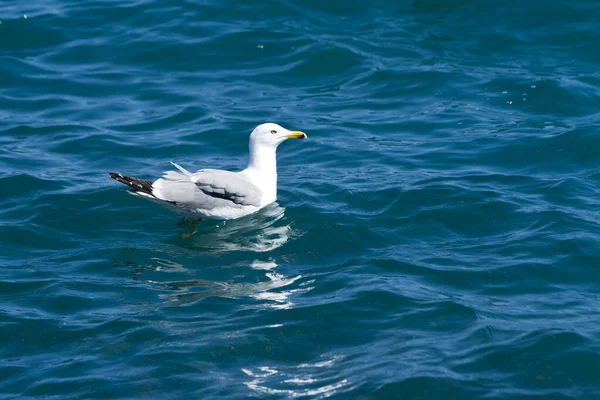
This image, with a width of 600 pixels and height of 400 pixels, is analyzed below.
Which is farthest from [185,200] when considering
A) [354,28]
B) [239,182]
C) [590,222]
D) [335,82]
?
[354,28]

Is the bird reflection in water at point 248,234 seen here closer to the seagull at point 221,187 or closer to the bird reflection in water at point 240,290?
the seagull at point 221,187

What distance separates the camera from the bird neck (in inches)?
429

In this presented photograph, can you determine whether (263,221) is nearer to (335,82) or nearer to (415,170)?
(415,170)

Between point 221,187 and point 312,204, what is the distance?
1132 mm

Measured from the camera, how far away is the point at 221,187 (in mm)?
10453

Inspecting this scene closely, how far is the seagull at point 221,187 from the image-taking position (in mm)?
10250

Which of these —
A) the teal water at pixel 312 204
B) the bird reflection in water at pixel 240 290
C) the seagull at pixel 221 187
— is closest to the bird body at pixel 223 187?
the seagull at pixel 221 187

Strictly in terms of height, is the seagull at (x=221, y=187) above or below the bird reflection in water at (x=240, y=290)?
above

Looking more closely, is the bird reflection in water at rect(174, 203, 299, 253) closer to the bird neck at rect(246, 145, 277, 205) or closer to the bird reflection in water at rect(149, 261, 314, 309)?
the bird neck at rect(246, 145, 277, 205)

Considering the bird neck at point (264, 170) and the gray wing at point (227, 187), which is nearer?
the gray wing at point (227, 187)

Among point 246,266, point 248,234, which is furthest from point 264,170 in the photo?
point 246,266

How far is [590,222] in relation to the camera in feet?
32.8

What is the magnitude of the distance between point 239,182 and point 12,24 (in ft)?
28.3

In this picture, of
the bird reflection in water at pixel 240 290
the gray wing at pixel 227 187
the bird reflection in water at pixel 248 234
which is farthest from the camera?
the gray wing at pixel 227 187
